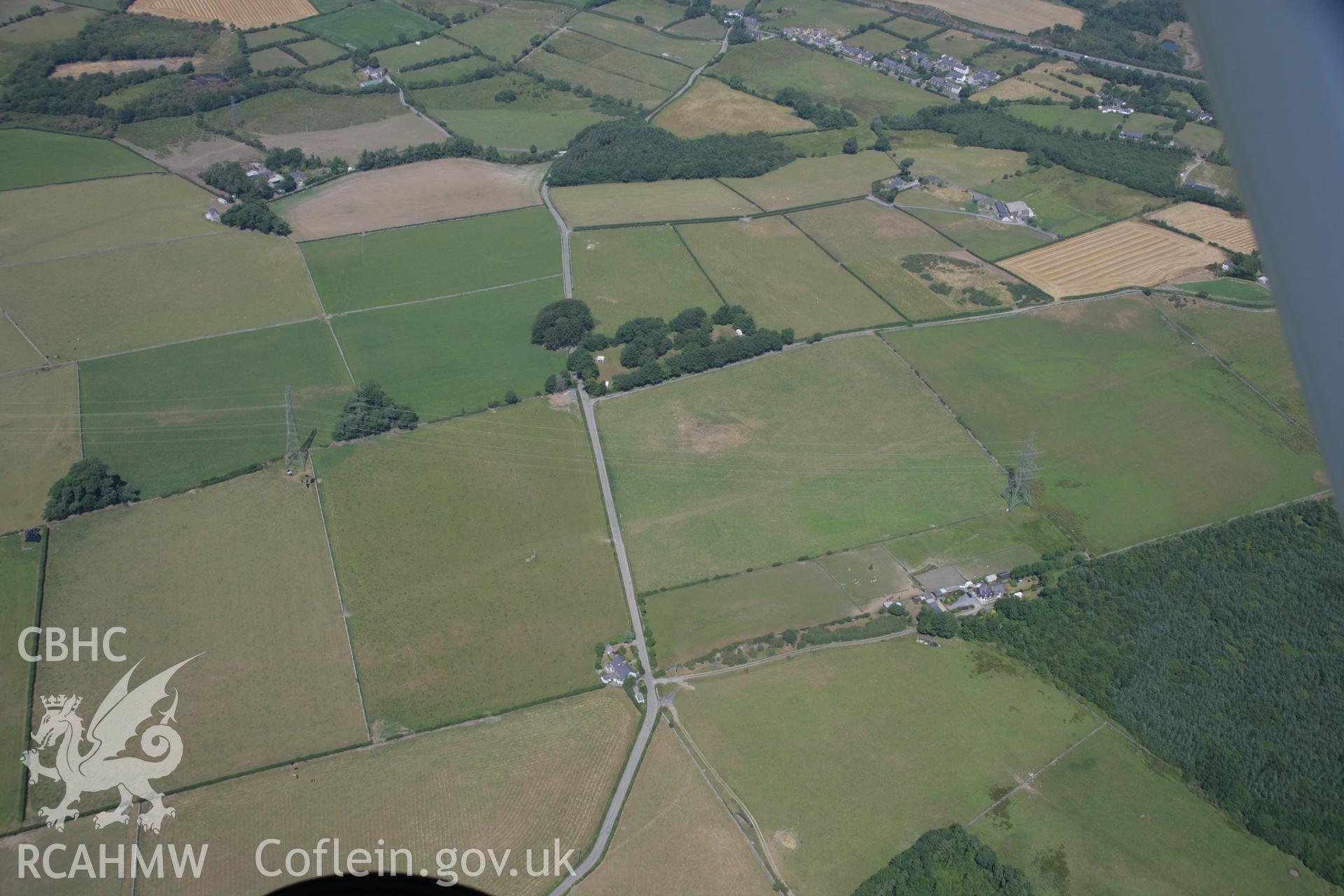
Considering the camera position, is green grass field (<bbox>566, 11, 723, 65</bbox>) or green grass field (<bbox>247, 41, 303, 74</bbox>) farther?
green grass field (<bbox>566, 11, 723, 65</bbox>)

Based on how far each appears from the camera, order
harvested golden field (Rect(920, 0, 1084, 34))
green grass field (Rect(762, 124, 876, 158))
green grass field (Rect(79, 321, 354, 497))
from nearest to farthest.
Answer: green grass field (Rect(79, 321, 354, 497))
green grass field (Rect(762, 124, 876, 158))
harvested golden field (Rect(920, 0, 1084, 34))

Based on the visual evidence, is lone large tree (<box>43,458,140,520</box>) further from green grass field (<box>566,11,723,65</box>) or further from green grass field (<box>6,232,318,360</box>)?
green grass field (<box>566,11,723,65</box>)

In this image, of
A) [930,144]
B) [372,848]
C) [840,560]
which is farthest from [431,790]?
[930,144]

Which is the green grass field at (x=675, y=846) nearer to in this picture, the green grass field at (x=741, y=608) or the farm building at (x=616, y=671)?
the farm building at (x=616, y=671)

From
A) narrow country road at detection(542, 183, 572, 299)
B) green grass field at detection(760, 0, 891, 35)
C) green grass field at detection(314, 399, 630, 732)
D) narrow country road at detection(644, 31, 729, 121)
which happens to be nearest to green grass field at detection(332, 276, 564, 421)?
narrow country road at detection(542, 183, 572, 299)

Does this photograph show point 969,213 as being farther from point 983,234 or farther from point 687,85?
point 687,85
